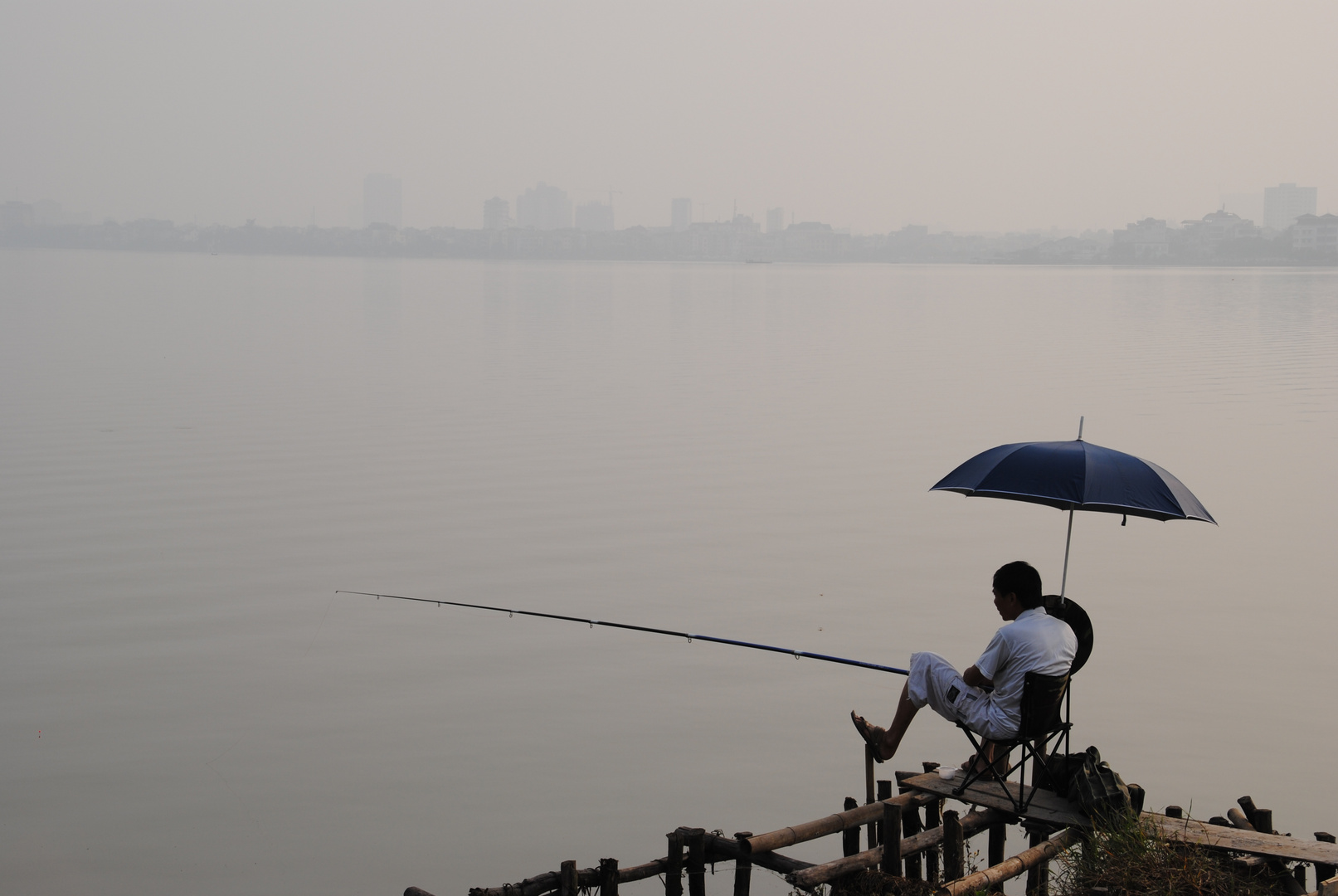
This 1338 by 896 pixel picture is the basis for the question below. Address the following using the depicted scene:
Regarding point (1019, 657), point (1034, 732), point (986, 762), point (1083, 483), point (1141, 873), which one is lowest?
point (1141, 873)

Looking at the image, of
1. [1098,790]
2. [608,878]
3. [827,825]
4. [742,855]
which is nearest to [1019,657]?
[1098,790]

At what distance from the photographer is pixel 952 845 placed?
4770 mm

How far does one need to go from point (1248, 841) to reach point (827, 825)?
1.43 metres

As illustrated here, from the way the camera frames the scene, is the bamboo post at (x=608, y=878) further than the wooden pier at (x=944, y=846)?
Yes

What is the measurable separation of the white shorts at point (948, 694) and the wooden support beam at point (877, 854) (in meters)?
0.30

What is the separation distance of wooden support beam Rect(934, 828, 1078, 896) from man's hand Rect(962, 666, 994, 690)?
58 centimetres

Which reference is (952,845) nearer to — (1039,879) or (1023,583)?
(1039,879)

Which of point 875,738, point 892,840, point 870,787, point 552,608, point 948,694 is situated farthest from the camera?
point 552,608

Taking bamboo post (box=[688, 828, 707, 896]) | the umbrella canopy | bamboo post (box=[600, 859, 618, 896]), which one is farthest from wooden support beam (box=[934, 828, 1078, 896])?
the umbrella canopy

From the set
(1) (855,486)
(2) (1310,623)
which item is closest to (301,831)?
(2) (1310,623)

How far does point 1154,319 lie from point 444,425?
3485 cm

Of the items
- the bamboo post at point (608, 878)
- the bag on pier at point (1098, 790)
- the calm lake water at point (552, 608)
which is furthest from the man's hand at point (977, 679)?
the calm lake water at point (552, 608)

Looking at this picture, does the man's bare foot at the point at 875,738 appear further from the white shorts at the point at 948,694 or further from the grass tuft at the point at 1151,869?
the grass tuft at the point at 1151,869

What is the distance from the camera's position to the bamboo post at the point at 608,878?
482 cm
